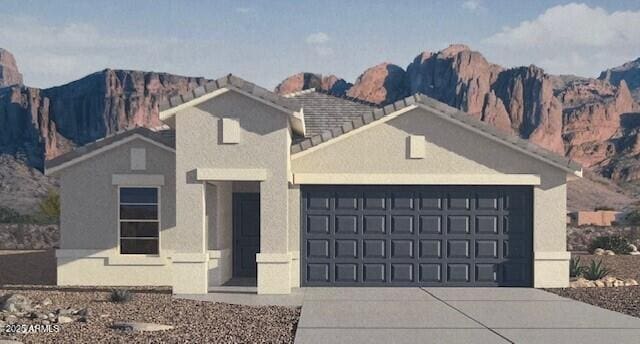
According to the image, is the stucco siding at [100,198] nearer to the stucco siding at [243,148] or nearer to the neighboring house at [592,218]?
the stucco siding at [243,148]

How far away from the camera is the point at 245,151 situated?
1580 cm

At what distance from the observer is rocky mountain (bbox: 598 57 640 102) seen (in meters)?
181

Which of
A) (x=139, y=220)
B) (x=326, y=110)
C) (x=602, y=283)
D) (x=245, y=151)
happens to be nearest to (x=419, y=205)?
(x=245, y=151)

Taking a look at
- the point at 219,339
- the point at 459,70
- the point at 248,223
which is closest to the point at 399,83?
the point at 459,70

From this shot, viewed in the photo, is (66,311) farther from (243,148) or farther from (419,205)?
(419,205)

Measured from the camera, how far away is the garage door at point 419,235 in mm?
17172

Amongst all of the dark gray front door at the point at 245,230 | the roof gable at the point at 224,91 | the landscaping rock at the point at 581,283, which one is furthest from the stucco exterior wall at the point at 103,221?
the landscaping rock at the point at 581,283

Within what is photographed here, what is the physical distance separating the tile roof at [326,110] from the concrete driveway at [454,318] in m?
4.88

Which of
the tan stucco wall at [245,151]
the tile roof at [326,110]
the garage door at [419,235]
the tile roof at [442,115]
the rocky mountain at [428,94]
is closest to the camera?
the tan stucco wall at [245,151]

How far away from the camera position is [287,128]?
52.1 ft

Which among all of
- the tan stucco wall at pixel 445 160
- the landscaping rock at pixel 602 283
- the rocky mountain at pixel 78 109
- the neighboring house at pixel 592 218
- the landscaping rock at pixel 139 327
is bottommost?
the neighboring house at pixel 592 218

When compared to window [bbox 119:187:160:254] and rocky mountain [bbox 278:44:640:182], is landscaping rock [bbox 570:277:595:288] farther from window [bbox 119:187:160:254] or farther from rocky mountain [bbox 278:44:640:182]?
rocky mountain [bbox 278:44:640:182]

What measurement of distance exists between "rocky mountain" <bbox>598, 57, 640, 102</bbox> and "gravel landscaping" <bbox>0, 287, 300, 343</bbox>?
172476 millimetres

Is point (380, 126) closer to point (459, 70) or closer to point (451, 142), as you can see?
point (451, 142)
